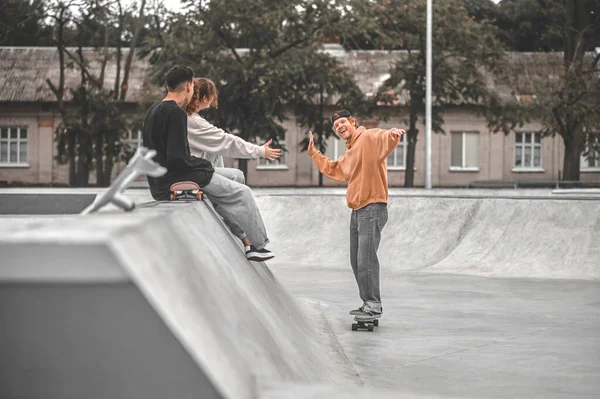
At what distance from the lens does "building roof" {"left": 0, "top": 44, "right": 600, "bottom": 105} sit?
42.9 m

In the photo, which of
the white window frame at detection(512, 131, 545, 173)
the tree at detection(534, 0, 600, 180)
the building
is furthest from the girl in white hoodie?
the white window frame at detection(512, 131, 545, 173)

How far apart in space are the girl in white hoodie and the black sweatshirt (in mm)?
367

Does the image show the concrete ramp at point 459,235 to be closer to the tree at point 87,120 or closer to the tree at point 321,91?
the tree at point 321,91

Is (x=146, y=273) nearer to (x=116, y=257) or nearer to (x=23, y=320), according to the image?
(x=116, y=257)

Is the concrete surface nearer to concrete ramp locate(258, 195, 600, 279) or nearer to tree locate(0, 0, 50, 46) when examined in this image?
concrete ramp locate(258, 195, 600, 279)

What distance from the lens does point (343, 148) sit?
142ft

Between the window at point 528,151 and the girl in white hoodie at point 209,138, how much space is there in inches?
1501

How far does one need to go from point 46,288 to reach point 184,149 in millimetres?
3562

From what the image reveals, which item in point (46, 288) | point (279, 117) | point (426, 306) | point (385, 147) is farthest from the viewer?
point (279, 117)

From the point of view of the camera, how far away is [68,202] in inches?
397

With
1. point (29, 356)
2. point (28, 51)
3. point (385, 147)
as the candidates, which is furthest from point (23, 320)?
point (28, 51)

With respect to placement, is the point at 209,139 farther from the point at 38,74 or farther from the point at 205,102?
the point at 38,74

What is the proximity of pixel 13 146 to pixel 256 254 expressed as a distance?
39.7 m

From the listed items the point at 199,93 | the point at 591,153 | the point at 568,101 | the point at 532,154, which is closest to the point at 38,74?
the point at 532,154
